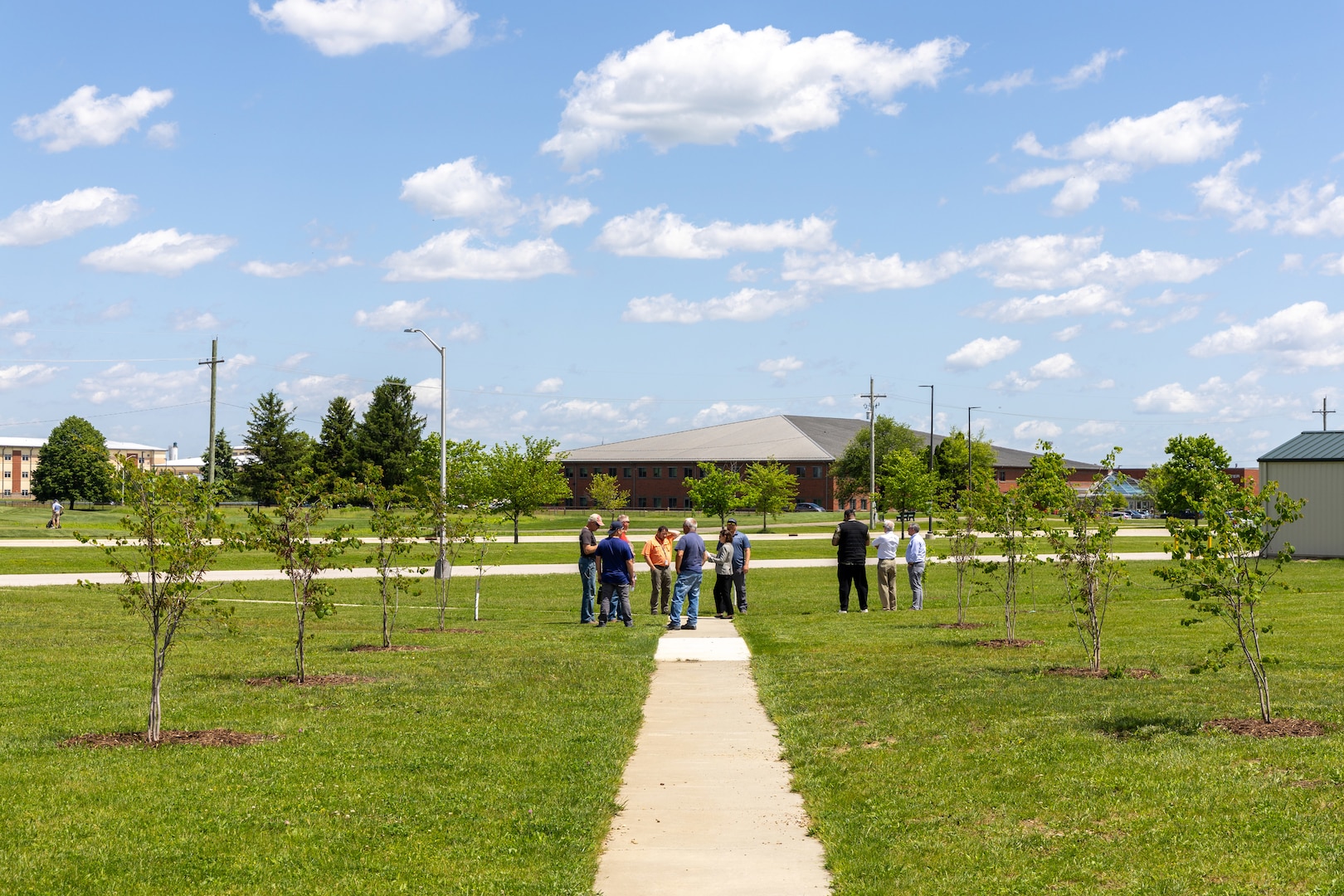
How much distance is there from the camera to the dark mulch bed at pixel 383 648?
16.0m

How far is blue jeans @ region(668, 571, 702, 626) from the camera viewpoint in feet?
63.2

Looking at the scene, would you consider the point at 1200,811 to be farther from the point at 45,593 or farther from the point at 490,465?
the point at 490,465

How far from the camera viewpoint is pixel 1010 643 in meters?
16.7

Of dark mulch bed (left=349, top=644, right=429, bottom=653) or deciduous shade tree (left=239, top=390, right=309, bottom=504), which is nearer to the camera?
dark mulch bed (left=349, top=644, right=429, bottom=653)

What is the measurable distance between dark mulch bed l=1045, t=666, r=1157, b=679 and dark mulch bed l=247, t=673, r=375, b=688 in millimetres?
7392

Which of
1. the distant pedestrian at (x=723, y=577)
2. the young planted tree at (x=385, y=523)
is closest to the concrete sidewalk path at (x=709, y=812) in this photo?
the young planted tree at (x=385, y=523)

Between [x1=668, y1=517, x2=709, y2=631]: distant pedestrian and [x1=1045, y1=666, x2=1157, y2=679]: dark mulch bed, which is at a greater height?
[x1=668, y1=517, x2=709, y2=631]: distant pedestrian

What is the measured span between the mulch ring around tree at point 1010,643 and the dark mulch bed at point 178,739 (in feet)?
32.9

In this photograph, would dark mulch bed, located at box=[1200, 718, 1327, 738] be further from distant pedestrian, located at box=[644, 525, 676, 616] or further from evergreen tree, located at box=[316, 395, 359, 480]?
evergreen tree, located at box=[316, 395, 359, 480]

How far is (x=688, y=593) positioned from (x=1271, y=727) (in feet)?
35.2

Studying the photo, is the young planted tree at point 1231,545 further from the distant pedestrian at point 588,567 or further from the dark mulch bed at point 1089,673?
the distant pedestrian at point 588,567

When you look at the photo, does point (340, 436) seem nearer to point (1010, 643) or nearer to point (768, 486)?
point (768, 486)

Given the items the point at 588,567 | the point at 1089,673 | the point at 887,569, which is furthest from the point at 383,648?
the point at 887,569

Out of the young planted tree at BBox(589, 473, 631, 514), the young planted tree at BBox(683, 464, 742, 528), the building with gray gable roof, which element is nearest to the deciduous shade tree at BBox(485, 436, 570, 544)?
the young planted tree at BBox(683, 464, 742, 528)
